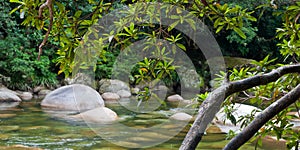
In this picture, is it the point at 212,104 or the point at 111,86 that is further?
the point at 111,86

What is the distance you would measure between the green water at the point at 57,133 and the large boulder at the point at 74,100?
0.68m

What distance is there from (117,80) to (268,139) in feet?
21.5

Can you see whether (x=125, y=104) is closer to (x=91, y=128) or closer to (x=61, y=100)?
(x=61, y=100)

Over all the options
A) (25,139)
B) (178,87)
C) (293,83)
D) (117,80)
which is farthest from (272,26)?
(293,83)

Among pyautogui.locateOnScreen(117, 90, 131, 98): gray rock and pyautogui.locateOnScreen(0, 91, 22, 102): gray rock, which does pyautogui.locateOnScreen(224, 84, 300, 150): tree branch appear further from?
pyautogui.locateOnScreen(117, 90, 131, 98): gray rock

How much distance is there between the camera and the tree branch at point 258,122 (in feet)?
2.79

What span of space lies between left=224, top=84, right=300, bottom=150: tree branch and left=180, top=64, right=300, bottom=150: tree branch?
0.07m

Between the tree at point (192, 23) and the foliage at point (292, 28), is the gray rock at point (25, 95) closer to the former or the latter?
the tree at point (192, 23)

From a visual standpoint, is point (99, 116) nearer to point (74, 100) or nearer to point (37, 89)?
point (74, 100)

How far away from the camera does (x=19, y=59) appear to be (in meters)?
9.02

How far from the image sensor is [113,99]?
9133 mm

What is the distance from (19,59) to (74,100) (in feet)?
8.85

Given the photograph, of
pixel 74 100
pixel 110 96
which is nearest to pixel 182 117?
pixel 74 100

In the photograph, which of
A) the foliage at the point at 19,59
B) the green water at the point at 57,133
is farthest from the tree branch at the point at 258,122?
the foliage at the point at 19,59
